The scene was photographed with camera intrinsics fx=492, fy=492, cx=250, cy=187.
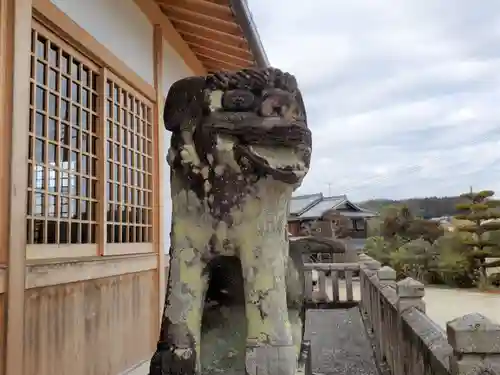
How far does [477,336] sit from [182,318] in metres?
1.26

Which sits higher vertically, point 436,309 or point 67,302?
point 67,302

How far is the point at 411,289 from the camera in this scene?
362 centimetres

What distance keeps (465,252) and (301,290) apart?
713 inches

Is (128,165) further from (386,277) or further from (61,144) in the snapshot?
(386,277)

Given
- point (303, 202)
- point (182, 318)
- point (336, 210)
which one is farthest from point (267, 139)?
point (303, 202)

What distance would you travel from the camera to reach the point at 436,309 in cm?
1336

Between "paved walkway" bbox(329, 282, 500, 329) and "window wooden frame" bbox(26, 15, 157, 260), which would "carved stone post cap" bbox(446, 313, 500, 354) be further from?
"paved walkway" bbox(329, 282, 500, 329)

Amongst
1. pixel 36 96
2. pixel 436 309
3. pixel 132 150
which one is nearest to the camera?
pixel 36 96

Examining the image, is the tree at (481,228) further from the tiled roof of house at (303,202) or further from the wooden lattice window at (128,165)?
the wooden lattice window at (128,165)

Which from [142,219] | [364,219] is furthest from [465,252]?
[142,219]

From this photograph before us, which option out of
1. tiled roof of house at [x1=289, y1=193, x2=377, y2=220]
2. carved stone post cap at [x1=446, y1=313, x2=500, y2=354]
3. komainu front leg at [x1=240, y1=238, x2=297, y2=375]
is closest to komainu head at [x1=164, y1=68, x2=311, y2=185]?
komainu front leg at [x1=240, y1=238, x2=297, y2=375]

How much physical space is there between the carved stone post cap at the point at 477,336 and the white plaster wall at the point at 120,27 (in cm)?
358

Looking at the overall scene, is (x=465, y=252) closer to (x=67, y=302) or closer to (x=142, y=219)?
(x=142, y=219)

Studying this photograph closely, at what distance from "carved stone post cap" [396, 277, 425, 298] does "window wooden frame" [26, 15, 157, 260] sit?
8.51ft
